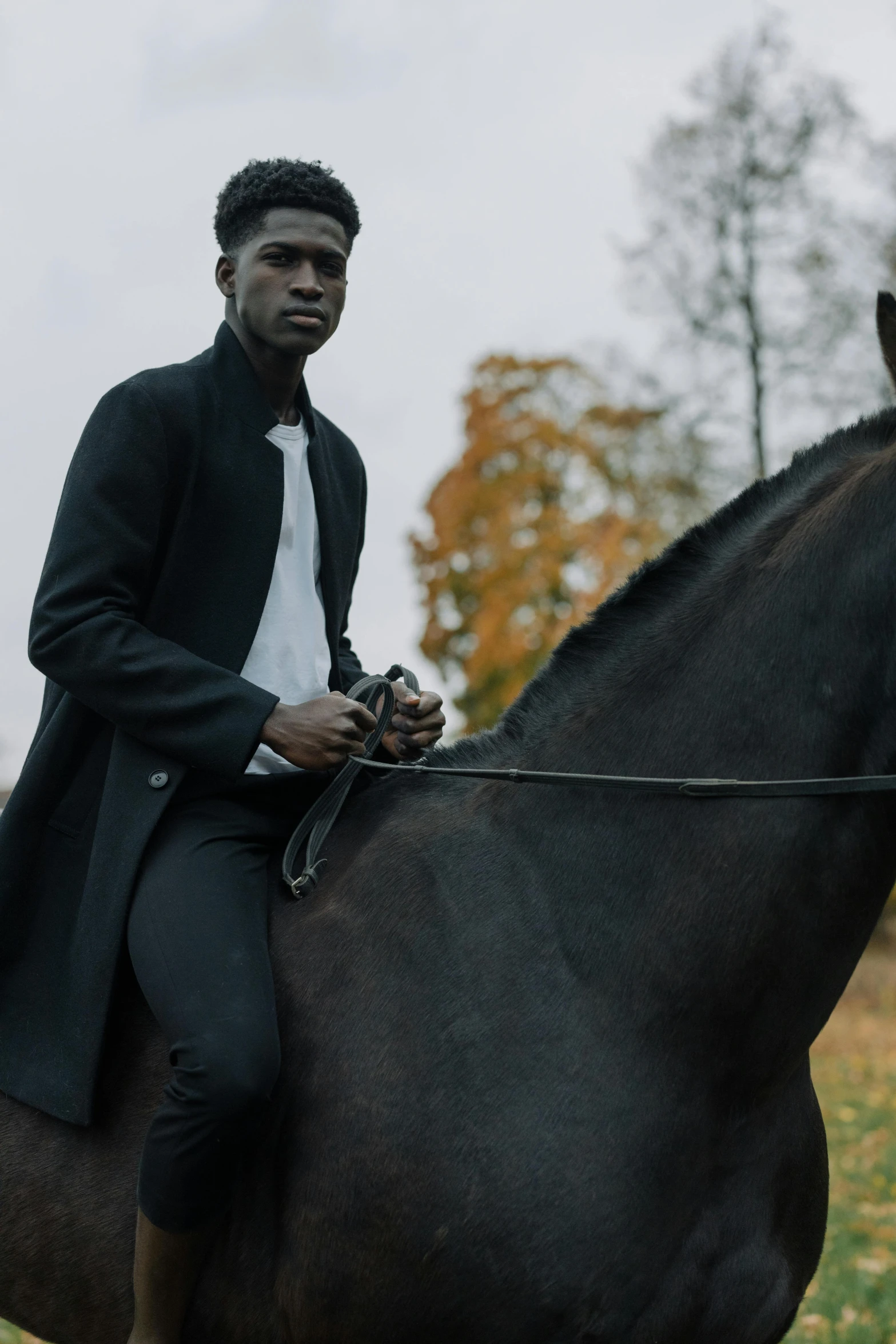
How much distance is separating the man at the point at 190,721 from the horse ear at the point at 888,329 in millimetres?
1390

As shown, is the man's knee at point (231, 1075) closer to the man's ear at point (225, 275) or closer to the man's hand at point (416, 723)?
the man's hand at point (416, 723)

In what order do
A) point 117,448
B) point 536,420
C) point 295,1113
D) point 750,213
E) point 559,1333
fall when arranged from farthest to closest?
point 536,420, point 750,213, point 117,448, point 295,1113, point 559,1333

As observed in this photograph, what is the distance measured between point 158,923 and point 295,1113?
1.72 ft

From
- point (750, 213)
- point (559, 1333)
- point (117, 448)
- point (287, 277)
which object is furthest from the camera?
point (750, 213)

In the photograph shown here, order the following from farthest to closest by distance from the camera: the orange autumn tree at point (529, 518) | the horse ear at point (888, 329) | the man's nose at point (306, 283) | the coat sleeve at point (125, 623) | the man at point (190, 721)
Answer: the orange autumn tree at point (529, 518), the man's nose at point (306, 283), the coat sleeve at point (125, 623), the man at point (190, 721), the horse ear at point (888, 329)

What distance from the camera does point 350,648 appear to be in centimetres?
401

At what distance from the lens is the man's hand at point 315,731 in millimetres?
2994

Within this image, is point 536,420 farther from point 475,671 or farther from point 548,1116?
point 548,1116

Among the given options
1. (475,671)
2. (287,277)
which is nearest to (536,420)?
(475,671)

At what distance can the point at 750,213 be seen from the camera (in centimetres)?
2198

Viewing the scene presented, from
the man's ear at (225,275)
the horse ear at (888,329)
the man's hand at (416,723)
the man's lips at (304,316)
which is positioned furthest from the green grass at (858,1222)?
the man's ear at (225,275)

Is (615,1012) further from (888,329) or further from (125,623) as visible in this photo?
(888,329)

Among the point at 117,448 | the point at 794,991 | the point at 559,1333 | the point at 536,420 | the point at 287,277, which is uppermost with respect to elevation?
the point at 536,420

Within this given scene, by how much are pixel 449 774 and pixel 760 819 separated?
819 mm
